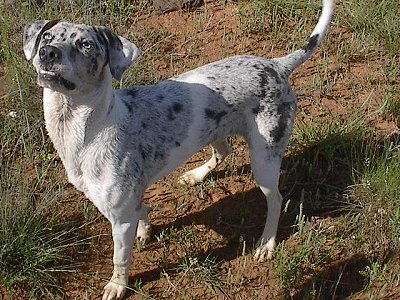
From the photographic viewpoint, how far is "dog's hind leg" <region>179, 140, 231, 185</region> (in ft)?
15.3

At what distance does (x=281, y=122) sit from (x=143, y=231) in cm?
110

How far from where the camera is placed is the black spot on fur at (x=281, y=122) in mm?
3934

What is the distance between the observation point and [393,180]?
4289 mm

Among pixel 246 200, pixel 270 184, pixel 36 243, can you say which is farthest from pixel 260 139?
pixel 36 243

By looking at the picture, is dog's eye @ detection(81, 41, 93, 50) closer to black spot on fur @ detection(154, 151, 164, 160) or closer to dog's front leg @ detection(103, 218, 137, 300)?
black spot on fur @ detection(154, 151, 164, 160)

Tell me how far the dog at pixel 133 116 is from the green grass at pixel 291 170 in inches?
11.8

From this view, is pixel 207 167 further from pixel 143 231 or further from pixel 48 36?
pixel 48 36

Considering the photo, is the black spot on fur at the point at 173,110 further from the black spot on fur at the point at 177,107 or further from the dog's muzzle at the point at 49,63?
the dog's muzzle at the point at 49,63

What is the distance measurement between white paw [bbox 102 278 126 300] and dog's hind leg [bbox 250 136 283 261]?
861 mm

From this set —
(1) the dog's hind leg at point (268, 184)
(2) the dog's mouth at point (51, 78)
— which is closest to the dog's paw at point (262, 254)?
(1) the dog's hind leg at point (268, 184)

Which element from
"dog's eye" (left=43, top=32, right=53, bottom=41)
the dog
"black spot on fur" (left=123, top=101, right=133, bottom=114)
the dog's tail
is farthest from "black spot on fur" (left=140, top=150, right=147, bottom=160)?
the dog's tail

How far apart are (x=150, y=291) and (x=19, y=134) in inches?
61.2

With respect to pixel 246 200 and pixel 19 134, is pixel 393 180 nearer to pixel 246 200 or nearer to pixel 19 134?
pixel 246 200

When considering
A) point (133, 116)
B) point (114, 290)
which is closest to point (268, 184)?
point (133, 116)
